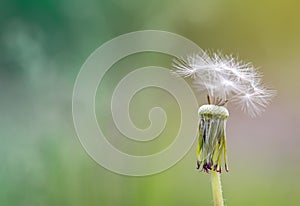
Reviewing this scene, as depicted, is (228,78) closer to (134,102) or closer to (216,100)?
(216,100)

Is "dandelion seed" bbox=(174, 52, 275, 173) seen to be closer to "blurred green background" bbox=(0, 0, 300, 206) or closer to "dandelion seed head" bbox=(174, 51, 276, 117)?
"dandelion seed head" bbox=(174, 51, 276, 117)

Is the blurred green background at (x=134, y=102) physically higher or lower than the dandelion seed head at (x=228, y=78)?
higher

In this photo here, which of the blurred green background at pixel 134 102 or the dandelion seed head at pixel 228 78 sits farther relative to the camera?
the blurred green background at pixel 134 102

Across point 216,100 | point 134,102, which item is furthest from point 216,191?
point 134,102

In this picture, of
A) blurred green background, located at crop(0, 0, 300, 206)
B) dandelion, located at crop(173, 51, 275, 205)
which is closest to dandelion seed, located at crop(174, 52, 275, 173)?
dandelion, located at crop(173, 51, 275, 205)

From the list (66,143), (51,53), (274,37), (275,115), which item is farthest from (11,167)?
(274,37)

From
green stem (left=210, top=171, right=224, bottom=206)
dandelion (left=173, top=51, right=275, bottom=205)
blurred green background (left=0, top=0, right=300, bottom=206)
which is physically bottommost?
green stem (left=210, top=171, right=224, bottom=206)

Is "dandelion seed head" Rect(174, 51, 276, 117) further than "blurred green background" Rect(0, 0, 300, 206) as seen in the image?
No

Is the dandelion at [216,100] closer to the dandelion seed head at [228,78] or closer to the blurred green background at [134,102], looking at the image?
the dandelion seed head at [228,78]

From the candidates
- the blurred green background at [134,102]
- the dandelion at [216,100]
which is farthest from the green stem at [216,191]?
the blurred green background at [134,102]
